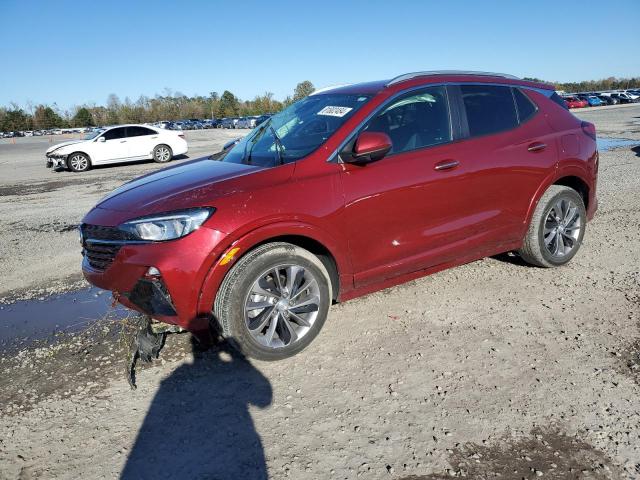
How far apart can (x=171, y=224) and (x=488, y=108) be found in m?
2.99

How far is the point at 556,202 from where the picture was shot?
4.76m

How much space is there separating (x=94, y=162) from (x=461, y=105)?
15.2m

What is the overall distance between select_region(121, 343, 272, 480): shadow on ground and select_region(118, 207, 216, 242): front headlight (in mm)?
962

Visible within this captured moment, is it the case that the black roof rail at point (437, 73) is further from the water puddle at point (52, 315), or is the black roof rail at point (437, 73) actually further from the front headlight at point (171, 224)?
the water puddle at point (52, 315)

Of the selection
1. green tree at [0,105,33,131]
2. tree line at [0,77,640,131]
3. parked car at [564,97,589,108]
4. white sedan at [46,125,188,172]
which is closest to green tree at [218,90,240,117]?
tree line at [0,77,640,131]

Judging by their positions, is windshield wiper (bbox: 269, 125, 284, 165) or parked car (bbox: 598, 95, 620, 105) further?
parked car (bbox: 598, 95, 620, 105)

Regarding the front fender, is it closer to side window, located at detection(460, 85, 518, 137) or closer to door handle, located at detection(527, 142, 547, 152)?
side window, located at detection(460, 85, 518, 137)

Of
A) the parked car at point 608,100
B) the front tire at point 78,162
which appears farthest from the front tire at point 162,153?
the parked car at point 608,100

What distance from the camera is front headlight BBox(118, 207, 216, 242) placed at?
3.12m

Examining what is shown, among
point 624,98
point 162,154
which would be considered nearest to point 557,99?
point 162,154

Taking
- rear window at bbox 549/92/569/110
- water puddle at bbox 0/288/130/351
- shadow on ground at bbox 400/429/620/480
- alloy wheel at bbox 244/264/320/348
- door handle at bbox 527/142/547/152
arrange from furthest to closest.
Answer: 1. rear window at bbox 549/92/569/110
2. door handle at bbox 527/142/547/152
3. water puddle at bbox 0/288/130/351
4. alloy wheel at bbox 244/264/320/348
5. shadow on ground at bbox 400/429/620/480

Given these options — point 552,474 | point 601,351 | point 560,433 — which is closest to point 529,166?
point 601,351

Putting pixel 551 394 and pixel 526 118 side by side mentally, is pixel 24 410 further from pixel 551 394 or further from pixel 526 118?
pixel 526 118

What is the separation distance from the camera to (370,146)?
11.4 ft
